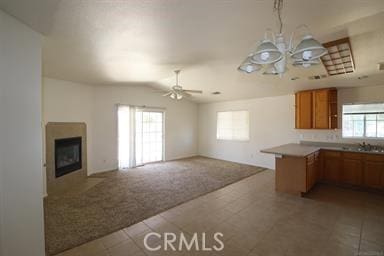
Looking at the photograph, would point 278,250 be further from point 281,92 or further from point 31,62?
point 281,92

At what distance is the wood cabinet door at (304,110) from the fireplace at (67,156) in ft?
19.5

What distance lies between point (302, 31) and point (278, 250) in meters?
2.80

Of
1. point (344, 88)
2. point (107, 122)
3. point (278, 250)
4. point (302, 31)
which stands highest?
point (302, 31)

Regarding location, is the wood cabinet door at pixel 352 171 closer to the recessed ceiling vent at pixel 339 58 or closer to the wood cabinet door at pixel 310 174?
the wood cabinet door at pixel 310 174

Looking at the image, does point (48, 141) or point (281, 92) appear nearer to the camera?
point (48, 141)

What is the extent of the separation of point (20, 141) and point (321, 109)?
18.7 ft

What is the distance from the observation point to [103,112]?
18.6ft

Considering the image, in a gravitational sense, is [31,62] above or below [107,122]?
above

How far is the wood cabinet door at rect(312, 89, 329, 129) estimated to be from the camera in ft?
15.0

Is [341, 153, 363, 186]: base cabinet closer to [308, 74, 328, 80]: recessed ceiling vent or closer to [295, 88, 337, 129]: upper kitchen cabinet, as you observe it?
[295, 88, 337, 129]: upper kitchen cabinet

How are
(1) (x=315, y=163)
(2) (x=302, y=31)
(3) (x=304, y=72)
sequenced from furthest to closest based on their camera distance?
(1) (x=315, y=163) < (3) (x=304, y=72) < (2) (x=302, y=31)

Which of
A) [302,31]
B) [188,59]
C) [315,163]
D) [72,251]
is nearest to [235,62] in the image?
[188,59]

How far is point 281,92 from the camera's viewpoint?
5.48m

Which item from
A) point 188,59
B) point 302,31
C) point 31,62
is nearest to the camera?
point 31,62
